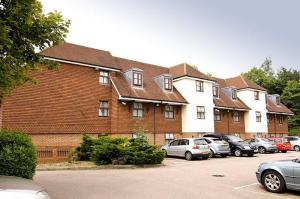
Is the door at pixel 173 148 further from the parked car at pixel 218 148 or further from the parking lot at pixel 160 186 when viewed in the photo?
the parking lot at pixel 160 186

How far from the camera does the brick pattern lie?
40900 mm

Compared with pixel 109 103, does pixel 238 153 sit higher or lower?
lower

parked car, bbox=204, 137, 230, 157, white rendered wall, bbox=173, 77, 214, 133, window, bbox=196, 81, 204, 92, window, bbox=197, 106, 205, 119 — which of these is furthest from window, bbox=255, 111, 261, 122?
parked car, bbox=204, 137, 230, 157

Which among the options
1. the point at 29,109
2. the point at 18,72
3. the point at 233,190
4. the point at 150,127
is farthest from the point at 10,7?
the point at 150,127

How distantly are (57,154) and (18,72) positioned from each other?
1309cm

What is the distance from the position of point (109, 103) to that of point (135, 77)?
3.36 meters

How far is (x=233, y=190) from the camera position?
10.1 metres

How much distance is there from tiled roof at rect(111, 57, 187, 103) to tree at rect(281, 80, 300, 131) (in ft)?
99.3

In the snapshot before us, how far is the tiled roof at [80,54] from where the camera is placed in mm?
22444

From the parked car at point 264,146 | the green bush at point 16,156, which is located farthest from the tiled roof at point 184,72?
the green bush at point 16,156

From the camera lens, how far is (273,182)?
9.78 metres

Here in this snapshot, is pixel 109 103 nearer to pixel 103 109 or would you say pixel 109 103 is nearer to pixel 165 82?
pixel 103 109

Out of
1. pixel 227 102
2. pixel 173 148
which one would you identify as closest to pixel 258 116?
pixel 227 102

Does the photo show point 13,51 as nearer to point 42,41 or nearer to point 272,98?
point 42,41
